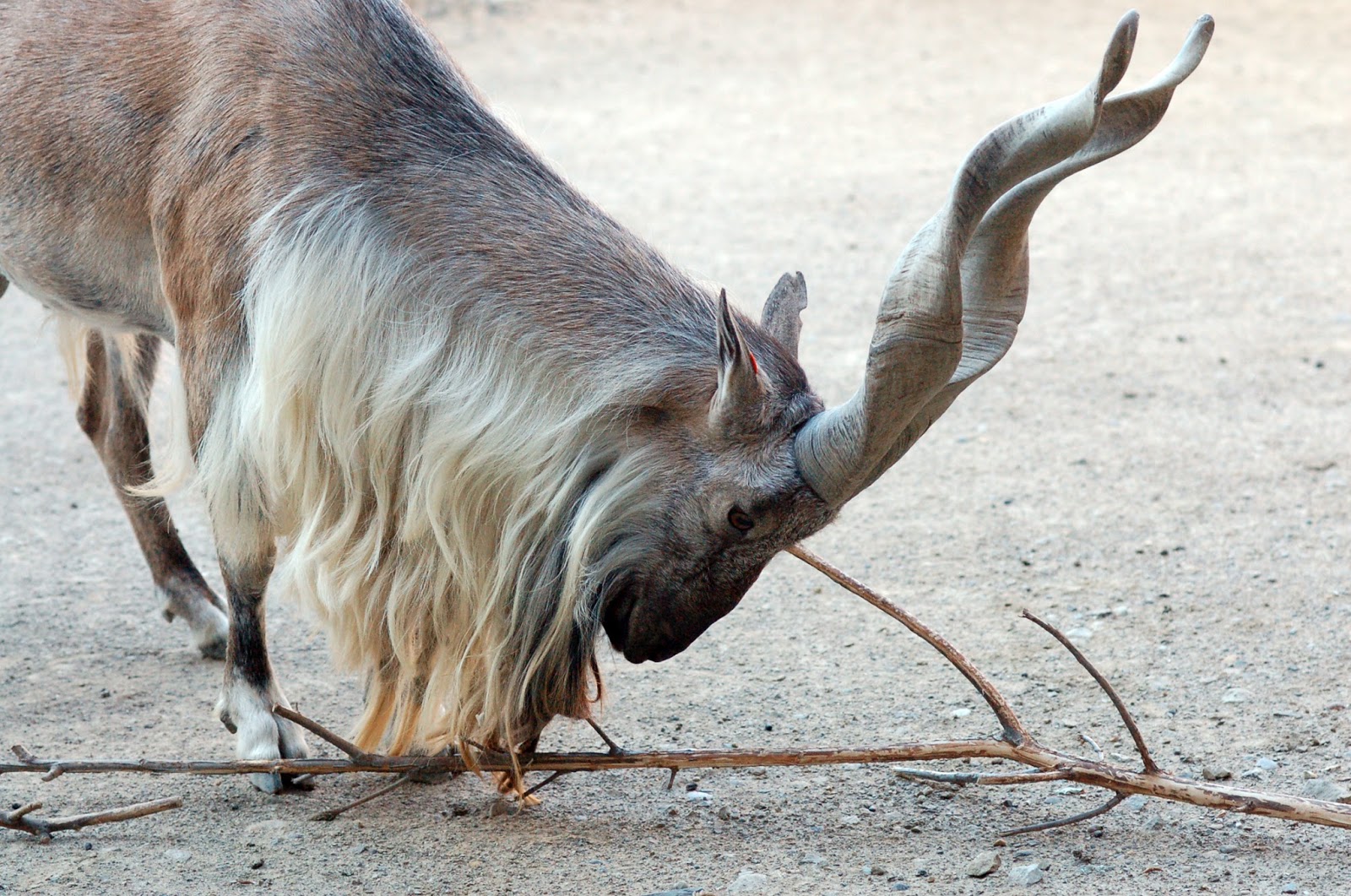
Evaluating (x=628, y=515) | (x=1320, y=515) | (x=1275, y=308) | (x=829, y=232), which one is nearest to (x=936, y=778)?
(x=628, y=515)

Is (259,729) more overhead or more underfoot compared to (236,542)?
more underfoot

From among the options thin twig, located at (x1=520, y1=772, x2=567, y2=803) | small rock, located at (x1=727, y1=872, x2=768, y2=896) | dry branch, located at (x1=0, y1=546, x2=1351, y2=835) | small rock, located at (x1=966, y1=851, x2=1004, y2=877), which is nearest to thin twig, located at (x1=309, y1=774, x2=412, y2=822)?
dry branch, located at (x1=0, y1=546, x2=1351, y2=835)

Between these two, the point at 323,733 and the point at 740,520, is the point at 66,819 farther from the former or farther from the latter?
the point at 740,520

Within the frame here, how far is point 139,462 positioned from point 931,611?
2.10 m

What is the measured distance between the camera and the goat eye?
2576 mm

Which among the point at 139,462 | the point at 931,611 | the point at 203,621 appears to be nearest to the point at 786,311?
the point at 931,611

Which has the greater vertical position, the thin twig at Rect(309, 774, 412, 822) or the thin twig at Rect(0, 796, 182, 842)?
the thin twig at Rect(309, 774, 412, 822)

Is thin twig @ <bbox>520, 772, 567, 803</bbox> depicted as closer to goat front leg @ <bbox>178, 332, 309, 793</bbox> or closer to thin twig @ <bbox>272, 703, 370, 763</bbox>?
thin twig @ <bbox>272, 703, 370, 763</bbox>

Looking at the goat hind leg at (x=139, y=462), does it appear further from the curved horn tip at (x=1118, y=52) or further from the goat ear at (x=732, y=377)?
the curved horn tip at (x=1118, y=52)

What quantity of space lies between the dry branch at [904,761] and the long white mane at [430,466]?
0.10 meters

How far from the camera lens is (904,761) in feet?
9.36

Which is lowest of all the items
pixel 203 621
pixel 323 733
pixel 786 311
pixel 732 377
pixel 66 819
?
pixel 66 819

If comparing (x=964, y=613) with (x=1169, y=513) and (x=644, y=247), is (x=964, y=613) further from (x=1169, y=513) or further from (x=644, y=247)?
(x=644, y=247)

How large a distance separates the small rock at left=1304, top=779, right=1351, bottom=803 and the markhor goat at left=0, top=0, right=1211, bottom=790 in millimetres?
1089
